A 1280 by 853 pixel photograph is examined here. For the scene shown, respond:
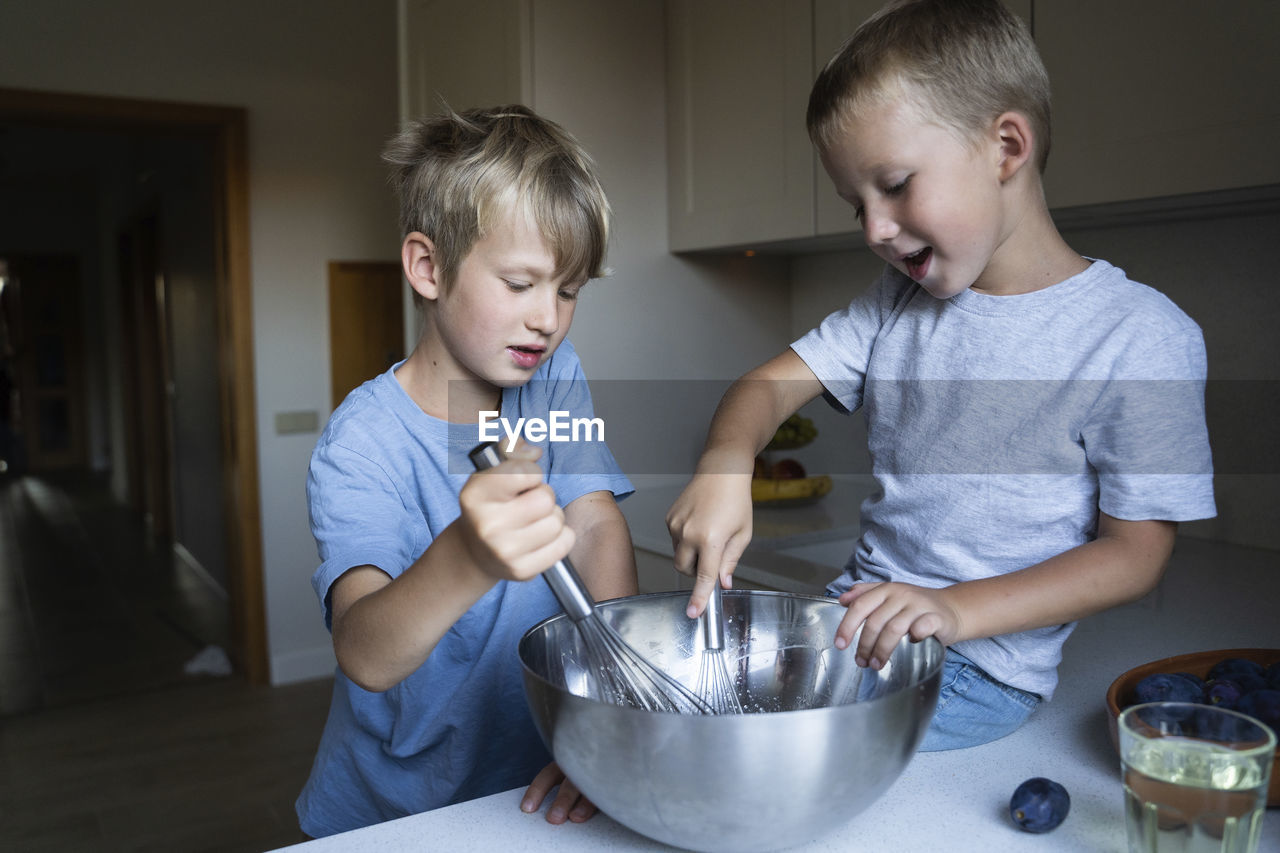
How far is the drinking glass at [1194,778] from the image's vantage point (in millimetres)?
526

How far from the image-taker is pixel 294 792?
2389 millimetres

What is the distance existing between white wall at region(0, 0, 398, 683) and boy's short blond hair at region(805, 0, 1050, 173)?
8.69 feet

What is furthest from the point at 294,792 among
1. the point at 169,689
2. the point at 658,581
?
the point at 658,581

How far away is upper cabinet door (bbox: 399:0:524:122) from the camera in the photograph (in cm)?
194

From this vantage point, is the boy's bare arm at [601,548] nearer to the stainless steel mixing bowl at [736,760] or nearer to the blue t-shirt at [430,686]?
the blue t-shirt at [430,686]

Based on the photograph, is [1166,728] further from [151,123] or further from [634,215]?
[151,123]

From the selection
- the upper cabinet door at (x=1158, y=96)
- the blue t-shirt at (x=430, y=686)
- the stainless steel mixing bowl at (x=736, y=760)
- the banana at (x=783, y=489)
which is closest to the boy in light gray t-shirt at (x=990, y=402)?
the stainless steel mixing bowl at (x=736, y=760)

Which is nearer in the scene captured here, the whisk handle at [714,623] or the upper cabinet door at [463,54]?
the whisk handle at [714,623]

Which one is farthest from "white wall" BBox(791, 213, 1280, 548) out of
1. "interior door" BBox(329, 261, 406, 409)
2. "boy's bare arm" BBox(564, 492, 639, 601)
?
"interior door" BBox(329, 261, 406, 409)

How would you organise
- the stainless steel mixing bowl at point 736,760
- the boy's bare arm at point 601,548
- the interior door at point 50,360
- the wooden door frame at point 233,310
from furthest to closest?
the interior door at point 50,360 → the wooden door frame at point 233,310 → the boy's bare arm at point 601,548 → the stainless steel mixing bowl at point 736,760

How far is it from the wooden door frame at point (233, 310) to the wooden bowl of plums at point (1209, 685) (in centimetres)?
280

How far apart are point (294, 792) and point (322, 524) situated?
1.90m

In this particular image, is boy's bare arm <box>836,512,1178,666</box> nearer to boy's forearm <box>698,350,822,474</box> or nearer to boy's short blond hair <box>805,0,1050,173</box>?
boy's forearm <box>698,350,822,474</box>

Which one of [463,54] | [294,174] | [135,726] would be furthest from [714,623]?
[294,174]
